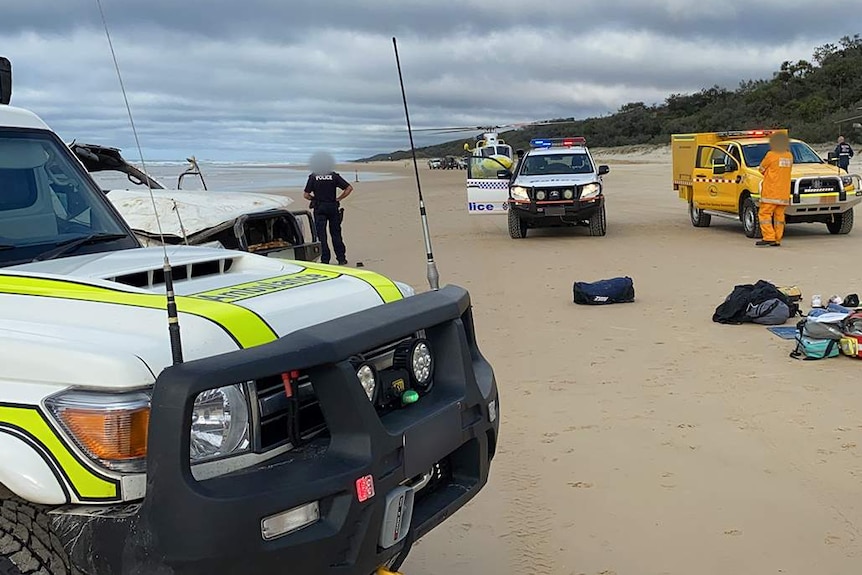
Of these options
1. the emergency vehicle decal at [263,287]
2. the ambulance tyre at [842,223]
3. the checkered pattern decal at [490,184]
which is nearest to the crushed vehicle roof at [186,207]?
the emergency vehicle decal at [263,287]

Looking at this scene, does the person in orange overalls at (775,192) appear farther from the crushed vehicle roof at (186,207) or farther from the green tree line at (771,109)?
the green tree line at (771,109)

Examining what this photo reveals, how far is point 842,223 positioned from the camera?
607 inches

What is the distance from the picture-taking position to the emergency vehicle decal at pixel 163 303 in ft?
8.18

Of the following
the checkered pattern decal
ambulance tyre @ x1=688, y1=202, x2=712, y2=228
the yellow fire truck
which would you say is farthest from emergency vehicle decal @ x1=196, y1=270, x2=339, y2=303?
ambulance tyre @ x1=688, y1=202, x2=712, y2=228

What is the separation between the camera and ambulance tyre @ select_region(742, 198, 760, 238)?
15.4 m

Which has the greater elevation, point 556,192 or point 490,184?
point 490,184

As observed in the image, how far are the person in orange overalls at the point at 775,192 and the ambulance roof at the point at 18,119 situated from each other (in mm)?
12602

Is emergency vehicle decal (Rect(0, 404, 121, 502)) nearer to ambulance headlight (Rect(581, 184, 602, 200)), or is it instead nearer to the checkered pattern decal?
ambulance headlight (Rect(581, 184, 602, 200))

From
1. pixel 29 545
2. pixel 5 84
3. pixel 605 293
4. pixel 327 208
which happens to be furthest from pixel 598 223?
pixel 29 545

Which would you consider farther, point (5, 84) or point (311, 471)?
point (5, 84)

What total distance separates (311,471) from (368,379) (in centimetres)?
40

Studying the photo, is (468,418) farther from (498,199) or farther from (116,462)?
(498,199)

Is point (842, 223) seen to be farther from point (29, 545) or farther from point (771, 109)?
point (771, 109)

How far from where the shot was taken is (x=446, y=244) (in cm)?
1705
